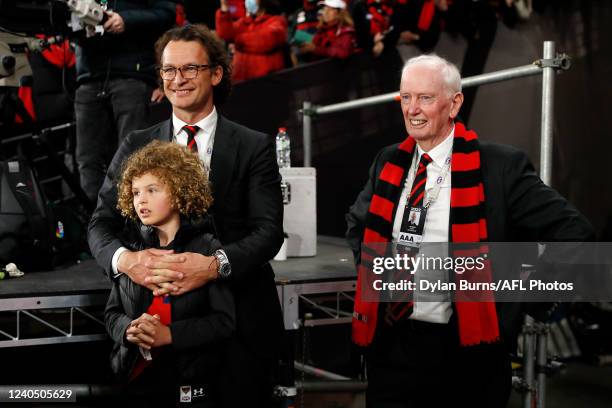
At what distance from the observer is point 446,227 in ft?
6.30

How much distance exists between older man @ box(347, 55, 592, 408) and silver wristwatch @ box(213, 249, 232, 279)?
1.32 ft

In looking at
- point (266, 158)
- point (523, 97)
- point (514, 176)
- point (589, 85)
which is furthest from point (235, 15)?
point (514, 176)

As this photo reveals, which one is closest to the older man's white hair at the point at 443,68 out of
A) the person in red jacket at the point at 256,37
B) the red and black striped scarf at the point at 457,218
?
the red and black striped scarf at the point at 457,218

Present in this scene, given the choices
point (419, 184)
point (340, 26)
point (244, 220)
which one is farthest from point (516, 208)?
point (340, 26)

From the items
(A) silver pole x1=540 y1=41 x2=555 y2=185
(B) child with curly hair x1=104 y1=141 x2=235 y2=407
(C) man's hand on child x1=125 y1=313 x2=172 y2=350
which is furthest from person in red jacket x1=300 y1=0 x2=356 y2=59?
(C) man's hand on child x1=125 y1=313 x2=172 y2=350

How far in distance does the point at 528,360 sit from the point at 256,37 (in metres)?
3.27

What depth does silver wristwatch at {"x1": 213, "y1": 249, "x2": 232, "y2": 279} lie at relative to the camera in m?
1.93

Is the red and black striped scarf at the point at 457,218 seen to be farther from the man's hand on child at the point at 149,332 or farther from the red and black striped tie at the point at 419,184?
the man's hand on child at the point at 149,332

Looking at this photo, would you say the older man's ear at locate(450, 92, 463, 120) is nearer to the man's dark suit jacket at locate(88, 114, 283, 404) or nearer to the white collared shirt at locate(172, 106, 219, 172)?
the man's dark suit jacket at locate(88, 114, 283, 404)

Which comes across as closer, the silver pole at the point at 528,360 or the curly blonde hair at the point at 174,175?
the curly blonde hair at the point at 174,175

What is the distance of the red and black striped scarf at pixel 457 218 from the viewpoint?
73.3 inches

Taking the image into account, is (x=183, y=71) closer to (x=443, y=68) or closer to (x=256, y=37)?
(x=443, y=68)

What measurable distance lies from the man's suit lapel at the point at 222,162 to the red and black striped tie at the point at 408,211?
0.54 meters

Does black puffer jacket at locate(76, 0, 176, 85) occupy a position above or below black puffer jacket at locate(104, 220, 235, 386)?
above
